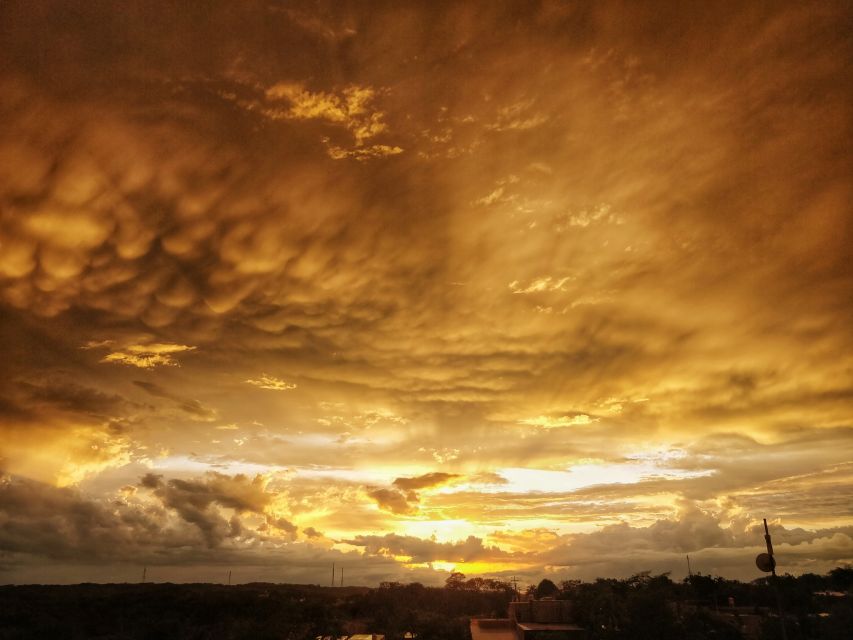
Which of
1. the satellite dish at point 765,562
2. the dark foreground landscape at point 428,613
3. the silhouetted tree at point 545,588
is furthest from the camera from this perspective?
the silhouetted tree at point 545,588

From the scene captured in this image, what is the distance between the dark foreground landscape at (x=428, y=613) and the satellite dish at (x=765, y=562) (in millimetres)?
1747

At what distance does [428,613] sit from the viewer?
72125mm

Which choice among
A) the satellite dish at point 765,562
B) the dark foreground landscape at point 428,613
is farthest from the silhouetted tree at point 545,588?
the satellite dish at point 765,562

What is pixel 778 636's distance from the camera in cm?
4203

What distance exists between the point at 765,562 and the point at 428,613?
57.0 m

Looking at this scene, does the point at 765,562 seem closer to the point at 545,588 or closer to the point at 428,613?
the point at 428,613

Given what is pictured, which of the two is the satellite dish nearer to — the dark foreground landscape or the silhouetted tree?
the dark foreground landscape

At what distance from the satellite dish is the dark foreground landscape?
1.75 meters

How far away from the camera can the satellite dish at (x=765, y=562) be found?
79.7 feet

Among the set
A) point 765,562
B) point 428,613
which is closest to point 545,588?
point 428,613

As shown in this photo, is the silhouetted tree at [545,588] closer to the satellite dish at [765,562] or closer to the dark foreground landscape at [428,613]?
the dark foreground landscape at [428,613]

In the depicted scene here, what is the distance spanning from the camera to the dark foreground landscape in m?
42.1

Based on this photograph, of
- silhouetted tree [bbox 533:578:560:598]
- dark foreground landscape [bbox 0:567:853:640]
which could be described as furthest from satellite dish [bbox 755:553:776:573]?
silhouetted tree [bbox 533:578:560:598]

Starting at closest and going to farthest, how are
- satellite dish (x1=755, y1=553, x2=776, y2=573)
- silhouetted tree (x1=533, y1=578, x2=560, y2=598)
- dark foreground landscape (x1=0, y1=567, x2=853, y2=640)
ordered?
satellite dish (x1=755, y1=553, x2=776, y2=573) → dark foreground landscape (x1=0, y1=567, x2=853, y2=640) → silhouetted tree (x1=533, y1=578, x2=560, y2=598)
